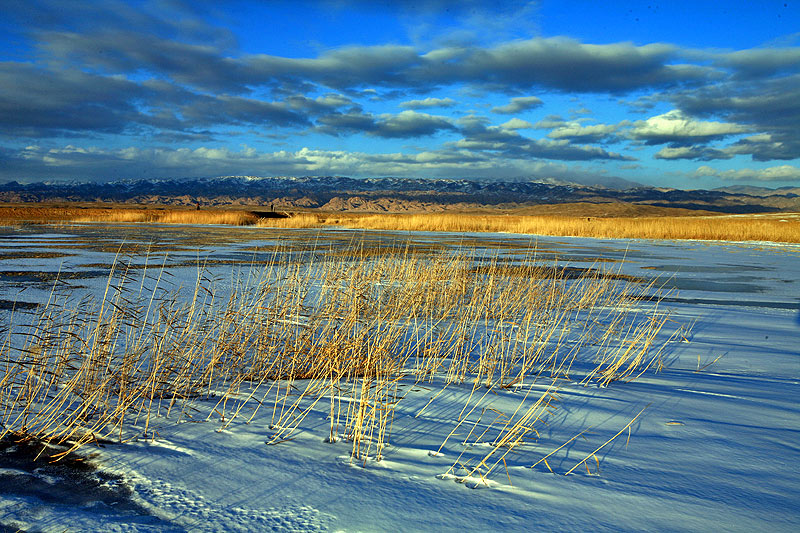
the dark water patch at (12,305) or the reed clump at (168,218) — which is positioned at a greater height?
the reed clump at (168,218)

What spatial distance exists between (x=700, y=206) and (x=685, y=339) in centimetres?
21088

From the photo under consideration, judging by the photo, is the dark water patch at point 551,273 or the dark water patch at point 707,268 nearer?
the dark water patch at point 551,273

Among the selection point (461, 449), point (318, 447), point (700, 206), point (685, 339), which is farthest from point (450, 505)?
point (700, 206)

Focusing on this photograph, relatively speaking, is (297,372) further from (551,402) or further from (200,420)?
(551,402)

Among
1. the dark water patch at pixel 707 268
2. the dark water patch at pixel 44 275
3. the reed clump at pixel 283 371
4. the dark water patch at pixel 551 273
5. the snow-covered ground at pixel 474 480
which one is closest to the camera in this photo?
the snow-covered ground at pixel 474 480

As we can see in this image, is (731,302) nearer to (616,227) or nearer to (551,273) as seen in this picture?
(551,273)

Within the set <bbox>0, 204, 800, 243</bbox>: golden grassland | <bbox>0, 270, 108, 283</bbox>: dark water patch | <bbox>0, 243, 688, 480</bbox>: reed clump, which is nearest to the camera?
<bbox>0, 243, 688, 480</bbox>: reed clump

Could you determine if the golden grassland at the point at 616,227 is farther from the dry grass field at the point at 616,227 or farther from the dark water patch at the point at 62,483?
the dark water patch at the point at 62,483

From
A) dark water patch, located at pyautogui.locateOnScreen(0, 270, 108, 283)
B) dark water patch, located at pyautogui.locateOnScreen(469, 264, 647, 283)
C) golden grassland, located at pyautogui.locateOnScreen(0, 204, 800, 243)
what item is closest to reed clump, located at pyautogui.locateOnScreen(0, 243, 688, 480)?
dark water patch, located at pyautogui.locateOnScreen(0, 270, 108, 283)

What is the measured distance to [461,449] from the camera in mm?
2916

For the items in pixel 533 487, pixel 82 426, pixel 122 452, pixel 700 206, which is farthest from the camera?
pixel 700 206

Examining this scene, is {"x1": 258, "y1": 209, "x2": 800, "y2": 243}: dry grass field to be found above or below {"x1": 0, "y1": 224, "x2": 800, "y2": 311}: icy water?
above

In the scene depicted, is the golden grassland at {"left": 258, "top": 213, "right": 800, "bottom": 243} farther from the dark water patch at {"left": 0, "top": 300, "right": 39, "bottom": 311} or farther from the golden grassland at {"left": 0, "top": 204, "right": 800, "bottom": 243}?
the dark water patch at {"left": 0, "top": 300, "right": 39, "bottom": 311}

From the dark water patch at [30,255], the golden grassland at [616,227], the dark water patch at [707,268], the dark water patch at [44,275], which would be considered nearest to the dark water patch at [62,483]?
the dark water patch at [44,275]
